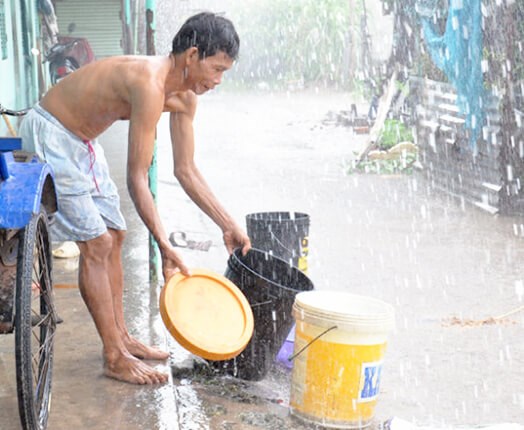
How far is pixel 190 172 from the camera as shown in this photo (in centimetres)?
491

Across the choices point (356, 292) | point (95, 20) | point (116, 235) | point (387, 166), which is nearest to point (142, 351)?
point (116, 235)

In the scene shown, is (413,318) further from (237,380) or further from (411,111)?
(411,111)

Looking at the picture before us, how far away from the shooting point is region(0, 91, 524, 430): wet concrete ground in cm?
440

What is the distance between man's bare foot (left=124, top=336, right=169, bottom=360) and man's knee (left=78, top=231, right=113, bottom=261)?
58cm

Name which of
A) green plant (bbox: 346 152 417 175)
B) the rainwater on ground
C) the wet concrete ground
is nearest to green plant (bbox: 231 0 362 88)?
the rainwater on ground

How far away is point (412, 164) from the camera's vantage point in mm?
13719

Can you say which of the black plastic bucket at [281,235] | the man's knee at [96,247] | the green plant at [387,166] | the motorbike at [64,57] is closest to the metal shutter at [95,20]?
the motorbike at [64,57]

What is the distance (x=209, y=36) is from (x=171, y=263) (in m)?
1.11

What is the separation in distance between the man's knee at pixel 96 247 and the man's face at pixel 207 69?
2.96ft

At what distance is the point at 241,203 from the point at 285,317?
572 cm

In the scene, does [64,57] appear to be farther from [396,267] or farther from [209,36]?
[209,36]

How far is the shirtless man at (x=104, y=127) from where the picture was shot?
4293 mm

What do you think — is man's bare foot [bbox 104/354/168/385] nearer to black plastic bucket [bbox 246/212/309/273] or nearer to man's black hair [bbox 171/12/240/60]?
black plastic bucket [bbox 246/212/309/273]

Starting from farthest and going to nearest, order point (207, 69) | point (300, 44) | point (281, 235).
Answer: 1. point (300, 44)
2. point (281, 235)
3. point (207, 69)
